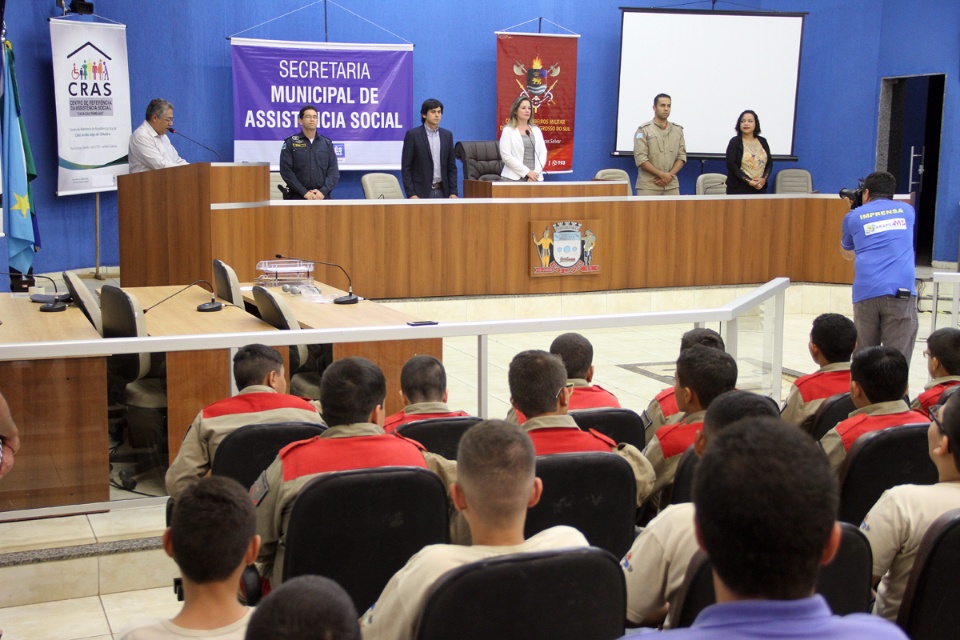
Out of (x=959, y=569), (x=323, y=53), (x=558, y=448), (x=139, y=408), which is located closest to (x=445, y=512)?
(x=558, y=448)

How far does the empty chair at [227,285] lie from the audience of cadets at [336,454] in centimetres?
290

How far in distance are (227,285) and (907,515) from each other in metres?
4.09

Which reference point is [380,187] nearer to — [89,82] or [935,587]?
[89,82]

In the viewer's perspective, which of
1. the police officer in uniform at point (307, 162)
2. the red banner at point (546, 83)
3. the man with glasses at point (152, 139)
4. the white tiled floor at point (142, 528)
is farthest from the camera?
the red banner at point (546, 83)

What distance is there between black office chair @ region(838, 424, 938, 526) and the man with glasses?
21.6 ft

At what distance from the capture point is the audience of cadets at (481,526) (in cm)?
179

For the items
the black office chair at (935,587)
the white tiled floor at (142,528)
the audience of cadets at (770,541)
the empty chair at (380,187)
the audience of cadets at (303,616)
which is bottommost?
the white tiled floor at (142,528)

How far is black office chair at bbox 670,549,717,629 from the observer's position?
5.77ft

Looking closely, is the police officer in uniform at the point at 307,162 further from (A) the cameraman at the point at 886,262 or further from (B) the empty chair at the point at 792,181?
(B) the empty chair at the point at 792,181

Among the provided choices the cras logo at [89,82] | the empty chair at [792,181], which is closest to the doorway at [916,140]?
the empty chair at [792,181]

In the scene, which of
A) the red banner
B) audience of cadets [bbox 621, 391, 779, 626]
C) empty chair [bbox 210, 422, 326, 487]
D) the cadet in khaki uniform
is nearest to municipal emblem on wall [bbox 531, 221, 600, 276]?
the cadet in khaki uniform

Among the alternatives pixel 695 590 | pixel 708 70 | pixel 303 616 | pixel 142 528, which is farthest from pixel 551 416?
pixel 708 70

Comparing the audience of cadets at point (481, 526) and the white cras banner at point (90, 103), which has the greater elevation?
the white cras banner at point (90, 103)

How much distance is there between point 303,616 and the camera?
1.27 meters
